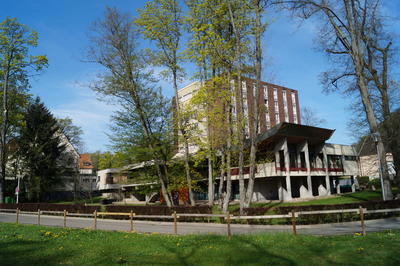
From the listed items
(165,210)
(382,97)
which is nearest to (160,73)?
(165,210)

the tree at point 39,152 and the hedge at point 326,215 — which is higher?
the tree at point 39,152

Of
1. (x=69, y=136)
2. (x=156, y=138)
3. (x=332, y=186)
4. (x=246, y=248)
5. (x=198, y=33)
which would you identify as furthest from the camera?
(x=69, y=136)

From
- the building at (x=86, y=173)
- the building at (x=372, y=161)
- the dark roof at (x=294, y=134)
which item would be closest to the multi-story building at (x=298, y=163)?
the dark roof at (x=294, y=134)

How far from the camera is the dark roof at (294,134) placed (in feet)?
111

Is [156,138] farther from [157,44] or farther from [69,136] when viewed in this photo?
[69,136]

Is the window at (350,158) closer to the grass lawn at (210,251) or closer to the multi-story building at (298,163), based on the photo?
the multi-story building at (298,163)

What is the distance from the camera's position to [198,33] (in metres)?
22.5

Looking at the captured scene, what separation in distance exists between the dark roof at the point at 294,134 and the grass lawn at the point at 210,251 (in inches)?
956

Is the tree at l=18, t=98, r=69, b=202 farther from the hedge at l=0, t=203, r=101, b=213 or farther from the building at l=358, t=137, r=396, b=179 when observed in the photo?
the building at l=358, t=137, r=396, b=179

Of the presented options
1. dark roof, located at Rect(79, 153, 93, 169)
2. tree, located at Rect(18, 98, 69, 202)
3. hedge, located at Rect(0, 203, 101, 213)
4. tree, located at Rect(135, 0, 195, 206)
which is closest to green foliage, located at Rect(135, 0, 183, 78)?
Answer: tree, located at Rect(135, 0, 195, 206)

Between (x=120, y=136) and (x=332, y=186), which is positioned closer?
(x=120, y=136)

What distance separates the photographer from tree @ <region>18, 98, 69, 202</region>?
44.4 m

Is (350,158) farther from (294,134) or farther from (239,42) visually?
(239,42)

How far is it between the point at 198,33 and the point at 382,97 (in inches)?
610
